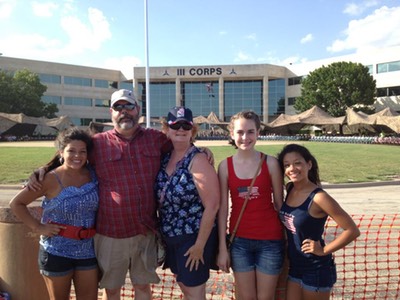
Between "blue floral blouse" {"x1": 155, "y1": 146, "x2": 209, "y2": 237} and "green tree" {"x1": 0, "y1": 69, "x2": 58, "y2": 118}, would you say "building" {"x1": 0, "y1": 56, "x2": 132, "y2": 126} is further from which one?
"blue floral blouse" {"x1": 155, "y1": 146, "x2": 209, "y2": 237}

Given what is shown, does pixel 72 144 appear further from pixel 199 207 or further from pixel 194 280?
pixel 194 280

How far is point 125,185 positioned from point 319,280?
1663 mm

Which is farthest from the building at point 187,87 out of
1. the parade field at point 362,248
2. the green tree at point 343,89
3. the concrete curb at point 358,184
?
the parade field at point 362,248

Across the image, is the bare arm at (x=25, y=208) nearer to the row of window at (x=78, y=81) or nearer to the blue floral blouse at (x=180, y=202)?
the blue floral blouse at (x=180, y=202)

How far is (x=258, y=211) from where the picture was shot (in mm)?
3010

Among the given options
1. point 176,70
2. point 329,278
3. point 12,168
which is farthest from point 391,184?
point 176,70

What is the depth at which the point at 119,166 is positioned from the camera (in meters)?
3.02

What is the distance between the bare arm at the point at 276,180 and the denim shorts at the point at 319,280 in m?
0.56

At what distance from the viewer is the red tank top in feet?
9.80

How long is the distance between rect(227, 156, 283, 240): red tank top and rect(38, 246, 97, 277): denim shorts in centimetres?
127

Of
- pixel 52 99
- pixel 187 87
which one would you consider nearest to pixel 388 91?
pixel 187 87

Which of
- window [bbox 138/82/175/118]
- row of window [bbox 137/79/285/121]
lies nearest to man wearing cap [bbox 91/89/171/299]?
row of window [bbox 137/79/285/121]

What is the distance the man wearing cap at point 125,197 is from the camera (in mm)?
3025

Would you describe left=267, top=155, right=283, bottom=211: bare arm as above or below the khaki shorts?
above
